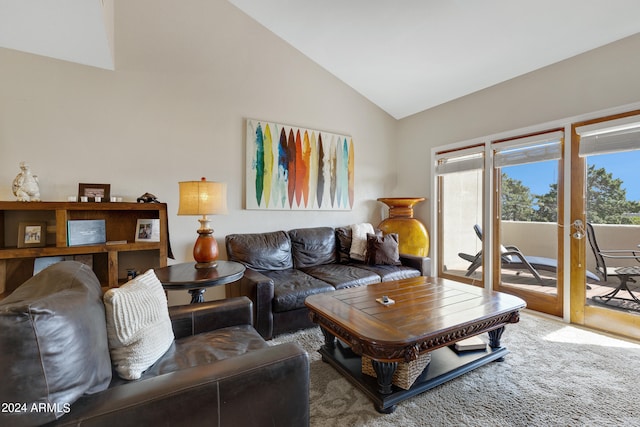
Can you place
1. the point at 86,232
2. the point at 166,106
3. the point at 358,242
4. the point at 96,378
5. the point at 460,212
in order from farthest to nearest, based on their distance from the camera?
the point at 460,212
the point at 358,242
the point at 166,106
the point at 86,232
the point at 96,378

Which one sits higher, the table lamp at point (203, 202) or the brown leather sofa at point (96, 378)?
the table lamp at point (203, 202)

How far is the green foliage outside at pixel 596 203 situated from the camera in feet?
8.41

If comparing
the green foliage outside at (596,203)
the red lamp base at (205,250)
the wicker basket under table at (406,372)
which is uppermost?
the green foliage outside at (596,203)

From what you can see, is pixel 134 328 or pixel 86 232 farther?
pixel 86 232

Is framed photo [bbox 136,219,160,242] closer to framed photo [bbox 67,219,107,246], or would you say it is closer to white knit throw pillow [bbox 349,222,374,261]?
framed photo [bbox 67,219,107,246]

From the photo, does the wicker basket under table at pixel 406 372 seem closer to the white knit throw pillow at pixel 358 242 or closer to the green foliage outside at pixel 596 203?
the white knit throw pillow at pixel 358 242

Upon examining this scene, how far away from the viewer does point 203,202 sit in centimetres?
222

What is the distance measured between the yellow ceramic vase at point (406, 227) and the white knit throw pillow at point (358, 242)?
527 millimetres

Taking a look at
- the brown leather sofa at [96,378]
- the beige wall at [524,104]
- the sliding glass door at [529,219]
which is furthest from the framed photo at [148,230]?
the sliding glass door at [529,219]

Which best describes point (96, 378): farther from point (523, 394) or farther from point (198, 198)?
point (523, 394)

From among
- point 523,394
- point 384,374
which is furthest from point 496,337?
point 384,374

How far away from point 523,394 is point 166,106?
12.3ft

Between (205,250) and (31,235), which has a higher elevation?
(31,235)

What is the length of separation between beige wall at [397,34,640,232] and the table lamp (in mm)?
3053
